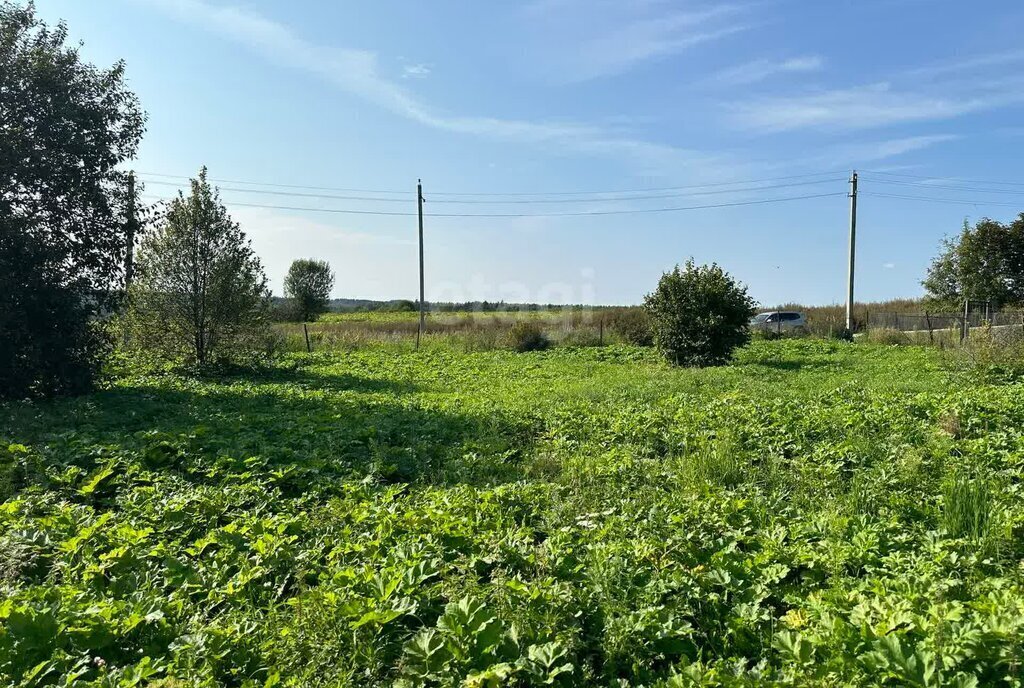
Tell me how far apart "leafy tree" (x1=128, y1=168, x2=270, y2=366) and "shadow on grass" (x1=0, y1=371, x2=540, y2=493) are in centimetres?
551

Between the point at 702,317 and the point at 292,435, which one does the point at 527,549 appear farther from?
the point at 702,317

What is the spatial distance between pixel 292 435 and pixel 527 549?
5042 millimetres

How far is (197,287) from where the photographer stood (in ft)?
59.3

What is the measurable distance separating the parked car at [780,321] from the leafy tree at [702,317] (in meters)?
13.8

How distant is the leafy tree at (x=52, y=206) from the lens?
11.9 m

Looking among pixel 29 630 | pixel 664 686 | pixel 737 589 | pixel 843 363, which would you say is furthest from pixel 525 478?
pixel 843 363

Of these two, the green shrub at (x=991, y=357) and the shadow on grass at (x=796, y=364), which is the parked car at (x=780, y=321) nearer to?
the shadow on grass at (x=796, y=364)

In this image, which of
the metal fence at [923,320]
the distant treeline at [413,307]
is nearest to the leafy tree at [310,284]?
the distant treeline at [413,307]

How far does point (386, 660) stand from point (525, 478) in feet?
11.4

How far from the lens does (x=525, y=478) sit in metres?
6.54

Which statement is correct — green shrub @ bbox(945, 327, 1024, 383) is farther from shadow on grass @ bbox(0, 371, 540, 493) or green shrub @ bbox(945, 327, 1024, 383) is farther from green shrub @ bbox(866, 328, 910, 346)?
green shrub @ bbox(866, 328, 910, 346)

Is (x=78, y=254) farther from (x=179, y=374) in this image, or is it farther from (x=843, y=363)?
(x=843, y=363)

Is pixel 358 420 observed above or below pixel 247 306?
below

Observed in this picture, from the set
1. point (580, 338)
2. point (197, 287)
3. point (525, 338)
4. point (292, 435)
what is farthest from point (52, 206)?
point (580, 338)
